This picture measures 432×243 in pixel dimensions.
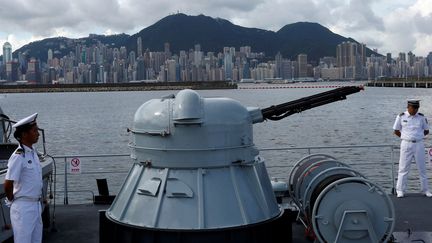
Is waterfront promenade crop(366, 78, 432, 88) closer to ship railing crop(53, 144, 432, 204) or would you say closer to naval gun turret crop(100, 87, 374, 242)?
ship railing crop(53, 144, 432, 204)

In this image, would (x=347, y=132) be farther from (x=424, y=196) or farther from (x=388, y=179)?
(x=424, y=196)

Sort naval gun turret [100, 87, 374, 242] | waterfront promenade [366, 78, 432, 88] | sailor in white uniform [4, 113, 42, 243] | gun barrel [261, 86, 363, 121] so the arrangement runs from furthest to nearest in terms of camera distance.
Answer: waterfront promenade [366, 78, 432, 88] < gun barrel [261, 86, 363, 121] < naval gun turret [100, 87, 374, 242] < sailor in white uniform [4, 113, 42, 243]

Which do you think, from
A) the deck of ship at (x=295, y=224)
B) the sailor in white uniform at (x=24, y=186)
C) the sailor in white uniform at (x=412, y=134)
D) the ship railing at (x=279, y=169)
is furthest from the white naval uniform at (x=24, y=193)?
the ship railing at (x=279, y=169)

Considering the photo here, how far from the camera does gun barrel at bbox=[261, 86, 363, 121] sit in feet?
22.2

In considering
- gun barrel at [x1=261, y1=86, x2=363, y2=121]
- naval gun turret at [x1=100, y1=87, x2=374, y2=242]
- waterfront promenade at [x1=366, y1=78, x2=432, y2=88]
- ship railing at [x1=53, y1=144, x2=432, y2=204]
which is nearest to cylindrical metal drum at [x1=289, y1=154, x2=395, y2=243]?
naval gun turret at [x1=100, y1=87, x2=374, y2=242]

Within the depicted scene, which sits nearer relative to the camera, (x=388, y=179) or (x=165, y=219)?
(x=165, y=219)

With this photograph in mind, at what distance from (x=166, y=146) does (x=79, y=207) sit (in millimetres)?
4027

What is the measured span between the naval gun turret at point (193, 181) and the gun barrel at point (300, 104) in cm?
47

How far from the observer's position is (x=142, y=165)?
248 inches

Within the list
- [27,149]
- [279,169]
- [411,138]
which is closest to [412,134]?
[411,138]

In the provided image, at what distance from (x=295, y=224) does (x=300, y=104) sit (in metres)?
2.04

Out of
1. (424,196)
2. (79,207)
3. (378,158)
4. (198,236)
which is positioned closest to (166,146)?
(198,236)

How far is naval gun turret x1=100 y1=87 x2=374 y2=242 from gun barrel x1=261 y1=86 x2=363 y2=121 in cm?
47

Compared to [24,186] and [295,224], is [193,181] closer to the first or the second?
[24,186]
